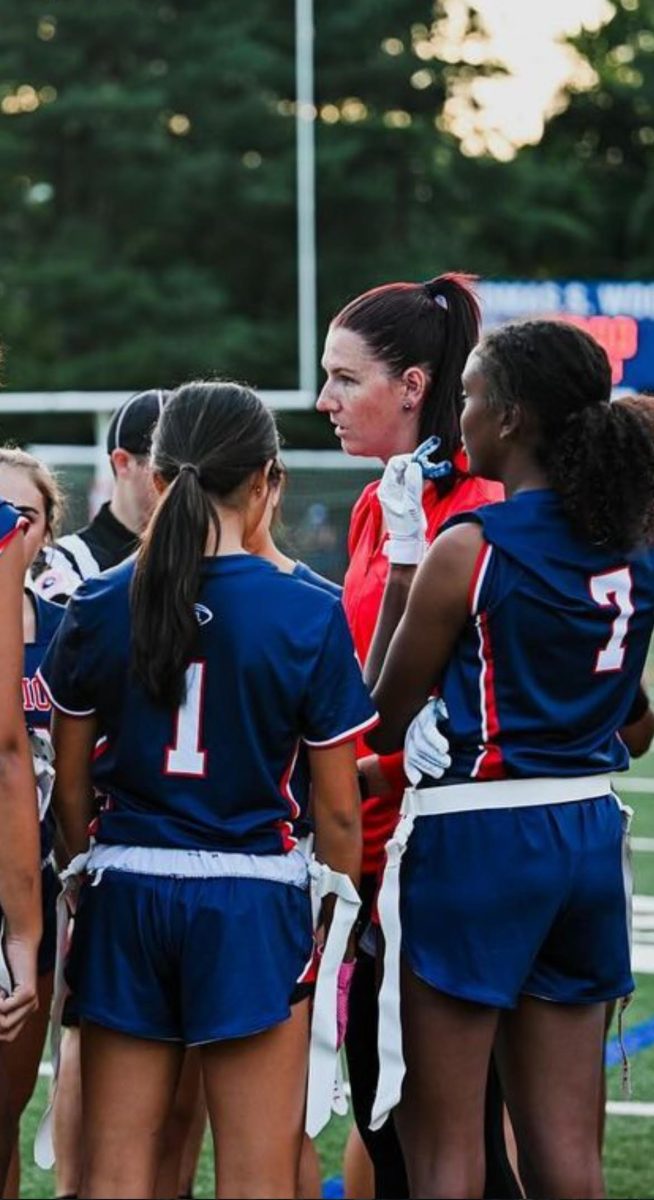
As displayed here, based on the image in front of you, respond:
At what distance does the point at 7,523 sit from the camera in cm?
334

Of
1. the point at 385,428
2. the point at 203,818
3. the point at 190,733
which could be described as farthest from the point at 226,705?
the point at 385,428

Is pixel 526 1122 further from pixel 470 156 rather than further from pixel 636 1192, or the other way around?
pixel 470 156

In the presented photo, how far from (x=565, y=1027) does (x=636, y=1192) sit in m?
1.96

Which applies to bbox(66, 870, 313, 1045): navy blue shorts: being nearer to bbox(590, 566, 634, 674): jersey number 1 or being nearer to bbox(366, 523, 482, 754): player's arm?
bbox(366, 523, 482, 754): player's arm

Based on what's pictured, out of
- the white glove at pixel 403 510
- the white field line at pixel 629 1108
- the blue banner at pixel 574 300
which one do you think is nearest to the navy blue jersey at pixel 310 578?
the white glove at pixel 403 510

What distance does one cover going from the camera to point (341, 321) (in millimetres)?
4016

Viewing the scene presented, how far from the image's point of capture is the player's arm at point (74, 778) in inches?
136

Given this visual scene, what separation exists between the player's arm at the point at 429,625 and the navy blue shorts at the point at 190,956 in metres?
0.39

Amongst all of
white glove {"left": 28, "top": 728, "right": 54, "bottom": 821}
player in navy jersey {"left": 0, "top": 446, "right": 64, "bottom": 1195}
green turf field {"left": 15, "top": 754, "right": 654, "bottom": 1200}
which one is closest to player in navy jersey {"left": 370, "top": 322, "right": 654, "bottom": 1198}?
white glove {"left": 28, "top": 728, "right": 54, "bottom": 821}

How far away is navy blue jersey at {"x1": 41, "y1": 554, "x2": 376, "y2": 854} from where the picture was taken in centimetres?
331

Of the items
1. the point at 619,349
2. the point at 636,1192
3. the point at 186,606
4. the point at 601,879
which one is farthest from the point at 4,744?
the point at 619,349

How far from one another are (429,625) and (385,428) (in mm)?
747

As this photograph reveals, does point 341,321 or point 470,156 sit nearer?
point 341,321

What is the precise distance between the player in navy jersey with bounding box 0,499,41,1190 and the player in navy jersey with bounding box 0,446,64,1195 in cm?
26
